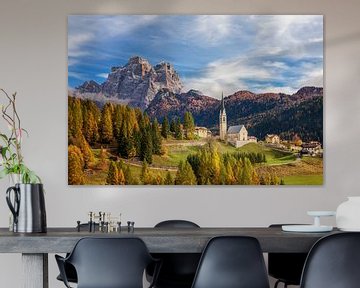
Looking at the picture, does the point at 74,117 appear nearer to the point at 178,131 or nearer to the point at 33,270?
the point at 178,131

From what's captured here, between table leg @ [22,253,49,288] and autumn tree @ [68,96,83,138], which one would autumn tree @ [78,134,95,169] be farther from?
table leg @ [22,253,49,288]

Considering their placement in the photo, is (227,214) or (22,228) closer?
(22,228)

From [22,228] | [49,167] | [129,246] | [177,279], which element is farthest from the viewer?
[49,167]

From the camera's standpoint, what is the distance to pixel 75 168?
5738mm

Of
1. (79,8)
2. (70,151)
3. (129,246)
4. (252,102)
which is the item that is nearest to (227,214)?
(252,102)

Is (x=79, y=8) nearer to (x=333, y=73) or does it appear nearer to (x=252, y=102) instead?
(x=252, y=102)

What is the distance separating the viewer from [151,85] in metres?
5.89

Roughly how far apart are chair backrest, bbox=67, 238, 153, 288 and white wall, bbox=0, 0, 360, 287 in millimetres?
2193

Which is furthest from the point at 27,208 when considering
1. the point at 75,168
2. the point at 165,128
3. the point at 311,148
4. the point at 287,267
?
the point at 311,148

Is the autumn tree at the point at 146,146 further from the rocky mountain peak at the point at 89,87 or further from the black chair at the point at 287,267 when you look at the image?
the black chair at the point at 287,267

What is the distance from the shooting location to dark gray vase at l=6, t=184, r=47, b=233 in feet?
12.2

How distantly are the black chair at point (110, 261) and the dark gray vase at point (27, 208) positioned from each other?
1.03 ft

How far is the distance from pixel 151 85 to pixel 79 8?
0.84m

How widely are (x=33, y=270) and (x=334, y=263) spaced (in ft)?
4.80
